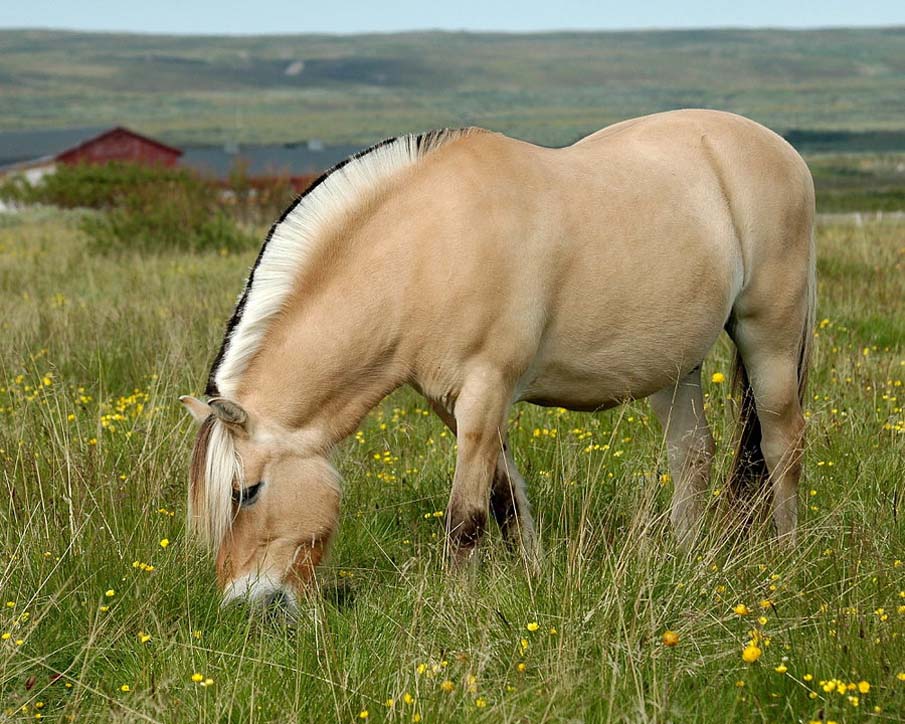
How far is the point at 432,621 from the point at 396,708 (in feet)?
1.74

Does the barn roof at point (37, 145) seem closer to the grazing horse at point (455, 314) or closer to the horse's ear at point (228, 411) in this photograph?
the grazing horse at point (455, 314)

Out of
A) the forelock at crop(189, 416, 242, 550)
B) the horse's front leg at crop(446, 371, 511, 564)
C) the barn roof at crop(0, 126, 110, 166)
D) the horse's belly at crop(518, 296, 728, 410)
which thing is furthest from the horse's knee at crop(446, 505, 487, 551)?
the barn roof at crop(0, 126, 110, 166)

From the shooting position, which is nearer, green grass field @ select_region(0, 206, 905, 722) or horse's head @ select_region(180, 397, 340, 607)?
green grass field @ select_region(0, 206, 905, 722)

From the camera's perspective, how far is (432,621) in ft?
11.8

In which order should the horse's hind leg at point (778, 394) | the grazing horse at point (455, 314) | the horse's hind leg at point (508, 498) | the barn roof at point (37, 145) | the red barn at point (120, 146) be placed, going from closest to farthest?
1. the grazing horse at point (455, 314)
2. the horse's hind leg at point (508, 498)
3. the horse's hind leg at point (778, 394)
4. the red barn at point (120, 146)
5. the barn roof at point (37, 145)

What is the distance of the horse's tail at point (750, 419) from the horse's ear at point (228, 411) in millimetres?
2366

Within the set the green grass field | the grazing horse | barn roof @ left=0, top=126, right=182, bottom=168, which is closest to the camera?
the green grass field

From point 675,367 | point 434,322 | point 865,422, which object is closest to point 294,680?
point 434,322

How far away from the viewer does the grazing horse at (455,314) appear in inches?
162

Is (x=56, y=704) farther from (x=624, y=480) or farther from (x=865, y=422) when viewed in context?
(x=865, y=422)

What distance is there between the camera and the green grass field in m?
3.18

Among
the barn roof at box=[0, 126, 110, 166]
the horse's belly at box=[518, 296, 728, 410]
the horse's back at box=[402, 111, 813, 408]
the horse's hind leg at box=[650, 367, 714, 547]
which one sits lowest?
the barn roof at box=[0, 126, 110, 166]

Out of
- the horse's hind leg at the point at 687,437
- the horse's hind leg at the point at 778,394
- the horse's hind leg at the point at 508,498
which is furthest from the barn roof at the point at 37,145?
the horse's hind leg at the point at 508,498

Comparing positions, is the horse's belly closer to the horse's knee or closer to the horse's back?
the horse's back
